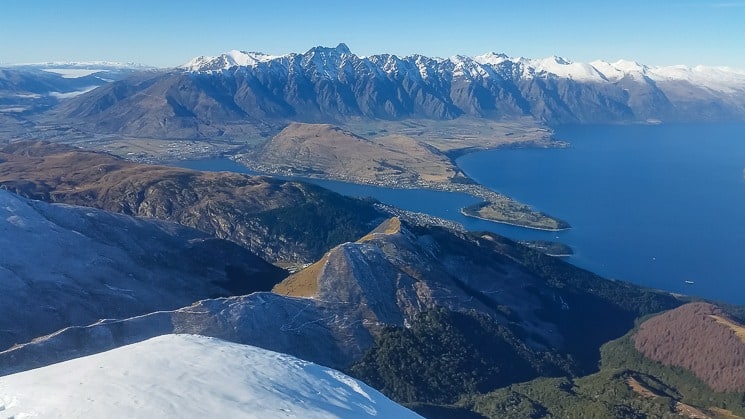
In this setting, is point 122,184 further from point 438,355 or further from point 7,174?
point 438,355

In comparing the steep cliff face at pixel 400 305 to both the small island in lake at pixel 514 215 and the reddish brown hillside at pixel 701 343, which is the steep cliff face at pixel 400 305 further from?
the small island in lake at pixel 514 215

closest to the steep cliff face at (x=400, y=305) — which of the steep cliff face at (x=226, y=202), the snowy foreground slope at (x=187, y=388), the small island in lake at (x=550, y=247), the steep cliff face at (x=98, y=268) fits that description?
the steep cliff face at (x=98, y=268)

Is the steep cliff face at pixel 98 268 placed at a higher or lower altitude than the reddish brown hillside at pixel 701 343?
higher

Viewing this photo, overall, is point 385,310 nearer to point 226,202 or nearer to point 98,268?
point 98,268

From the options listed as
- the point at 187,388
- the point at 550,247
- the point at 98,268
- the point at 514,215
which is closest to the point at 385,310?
the point at 98,268

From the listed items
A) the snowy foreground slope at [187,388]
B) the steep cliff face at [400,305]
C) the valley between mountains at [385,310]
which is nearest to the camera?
the snowy foreground slope at [187,388]

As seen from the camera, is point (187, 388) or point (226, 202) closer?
point (187, 388)
